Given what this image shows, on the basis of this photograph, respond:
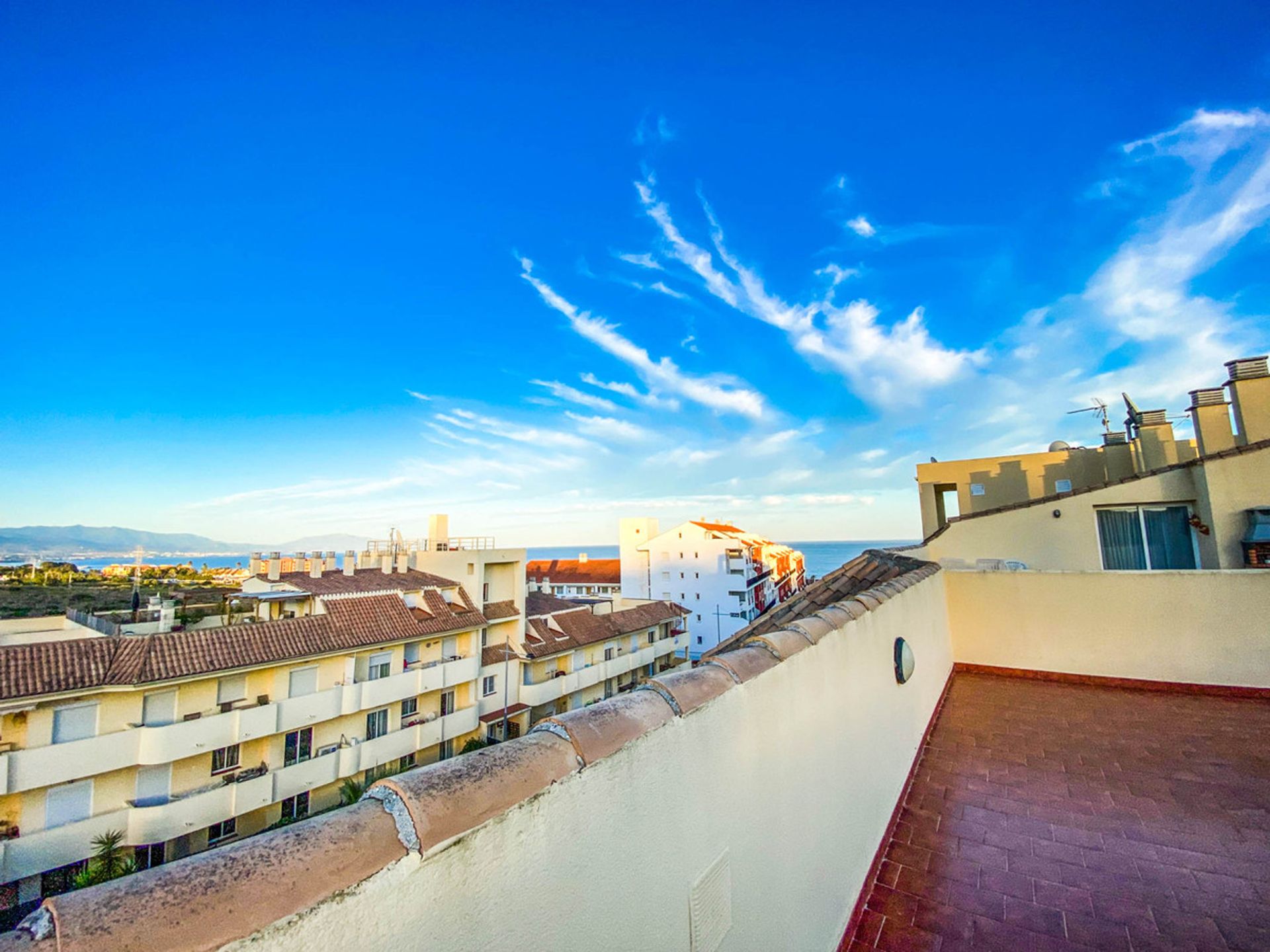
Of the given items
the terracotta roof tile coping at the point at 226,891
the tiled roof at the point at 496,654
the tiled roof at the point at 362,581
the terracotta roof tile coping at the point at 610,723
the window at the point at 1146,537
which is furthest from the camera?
the tiled roof at the point at 496,654

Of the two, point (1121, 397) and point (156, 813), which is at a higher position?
point (1121, 397)

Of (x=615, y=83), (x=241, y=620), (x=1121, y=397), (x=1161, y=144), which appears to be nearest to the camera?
(x=1161, y=144)

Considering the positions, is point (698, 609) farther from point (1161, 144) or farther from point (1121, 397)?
point (1161, 144)

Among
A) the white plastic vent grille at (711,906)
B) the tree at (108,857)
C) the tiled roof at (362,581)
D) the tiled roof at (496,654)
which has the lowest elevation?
the tree at (108,857)

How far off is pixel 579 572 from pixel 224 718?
1356 inches

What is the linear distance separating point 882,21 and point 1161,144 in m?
4.85

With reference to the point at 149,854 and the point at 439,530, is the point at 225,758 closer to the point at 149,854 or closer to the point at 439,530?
the point at 149,854

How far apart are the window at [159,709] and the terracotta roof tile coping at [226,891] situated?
16518mm

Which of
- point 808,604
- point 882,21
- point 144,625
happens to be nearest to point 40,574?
point 144,625

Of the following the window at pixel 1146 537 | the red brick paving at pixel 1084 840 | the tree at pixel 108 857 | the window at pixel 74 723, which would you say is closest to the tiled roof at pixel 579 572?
the tree at pixel 108 857

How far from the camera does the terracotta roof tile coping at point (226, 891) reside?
569mm

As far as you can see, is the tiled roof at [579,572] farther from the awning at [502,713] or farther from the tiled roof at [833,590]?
the tiled roof at [833,590]

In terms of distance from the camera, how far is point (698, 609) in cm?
3875

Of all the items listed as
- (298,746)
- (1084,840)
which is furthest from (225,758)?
(1084,840)
